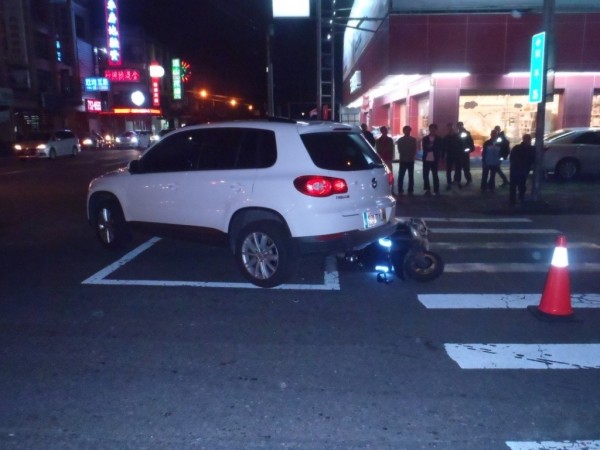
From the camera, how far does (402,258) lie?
7.35 metres

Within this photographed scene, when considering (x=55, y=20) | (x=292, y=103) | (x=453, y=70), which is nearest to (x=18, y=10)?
(x=55, y=20)

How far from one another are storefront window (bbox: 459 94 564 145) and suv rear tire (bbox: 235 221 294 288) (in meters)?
17.2

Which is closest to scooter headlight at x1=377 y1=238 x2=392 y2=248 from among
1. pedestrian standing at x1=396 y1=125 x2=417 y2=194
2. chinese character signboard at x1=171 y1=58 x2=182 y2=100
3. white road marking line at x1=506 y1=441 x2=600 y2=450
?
white road marking line at x1=506 y1=441 x2=600 y2=450

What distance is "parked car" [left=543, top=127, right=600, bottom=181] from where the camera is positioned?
1777 centimetres

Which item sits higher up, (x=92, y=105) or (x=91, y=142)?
(x=92, y=105)

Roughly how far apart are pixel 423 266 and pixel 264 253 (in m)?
1.91

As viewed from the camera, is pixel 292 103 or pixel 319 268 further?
pixel 292 103

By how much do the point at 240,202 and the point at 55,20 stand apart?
51.6 meters

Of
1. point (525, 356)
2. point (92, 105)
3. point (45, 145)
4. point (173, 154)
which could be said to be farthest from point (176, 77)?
point (525, 356)

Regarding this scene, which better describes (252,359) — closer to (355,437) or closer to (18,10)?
(355,437)

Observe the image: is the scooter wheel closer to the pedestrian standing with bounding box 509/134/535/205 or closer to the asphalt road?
the asphalt road

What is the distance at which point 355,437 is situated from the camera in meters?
3.83

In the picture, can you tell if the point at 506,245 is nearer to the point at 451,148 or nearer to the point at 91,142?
the point at 451,148

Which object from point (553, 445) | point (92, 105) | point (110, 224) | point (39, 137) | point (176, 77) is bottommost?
point (553, 445)
